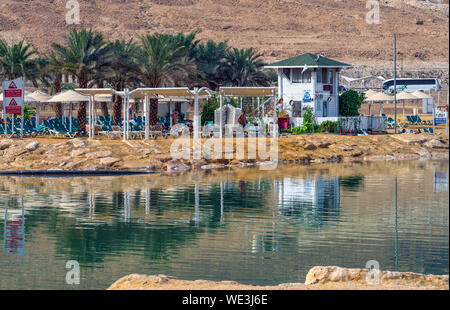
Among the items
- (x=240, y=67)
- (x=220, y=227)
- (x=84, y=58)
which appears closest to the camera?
(x=220, y=227)

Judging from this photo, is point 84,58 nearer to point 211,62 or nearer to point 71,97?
point 71,97

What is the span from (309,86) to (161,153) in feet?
56.9

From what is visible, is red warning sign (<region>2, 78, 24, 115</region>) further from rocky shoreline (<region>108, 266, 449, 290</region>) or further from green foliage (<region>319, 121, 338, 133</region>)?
rocky shoreline (<region>108, 266, 449, 290</region>)

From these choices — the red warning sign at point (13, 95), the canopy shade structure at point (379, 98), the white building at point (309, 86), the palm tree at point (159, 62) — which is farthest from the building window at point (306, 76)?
the red warning sign at point (13, 95)

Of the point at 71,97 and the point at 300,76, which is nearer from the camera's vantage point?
the point at 71,97

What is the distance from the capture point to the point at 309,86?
5162 cm

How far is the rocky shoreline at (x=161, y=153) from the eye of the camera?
118 feet

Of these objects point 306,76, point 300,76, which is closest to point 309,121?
point 306,76

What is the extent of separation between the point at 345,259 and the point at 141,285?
5055 millimetres

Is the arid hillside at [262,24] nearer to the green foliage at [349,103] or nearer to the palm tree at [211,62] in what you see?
the palm tree at [211,62]

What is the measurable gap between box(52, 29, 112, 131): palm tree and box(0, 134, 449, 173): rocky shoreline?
27.5 ft

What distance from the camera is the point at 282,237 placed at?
1795 centimetres

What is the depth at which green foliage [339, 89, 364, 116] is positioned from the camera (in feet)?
174

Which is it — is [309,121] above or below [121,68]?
below
